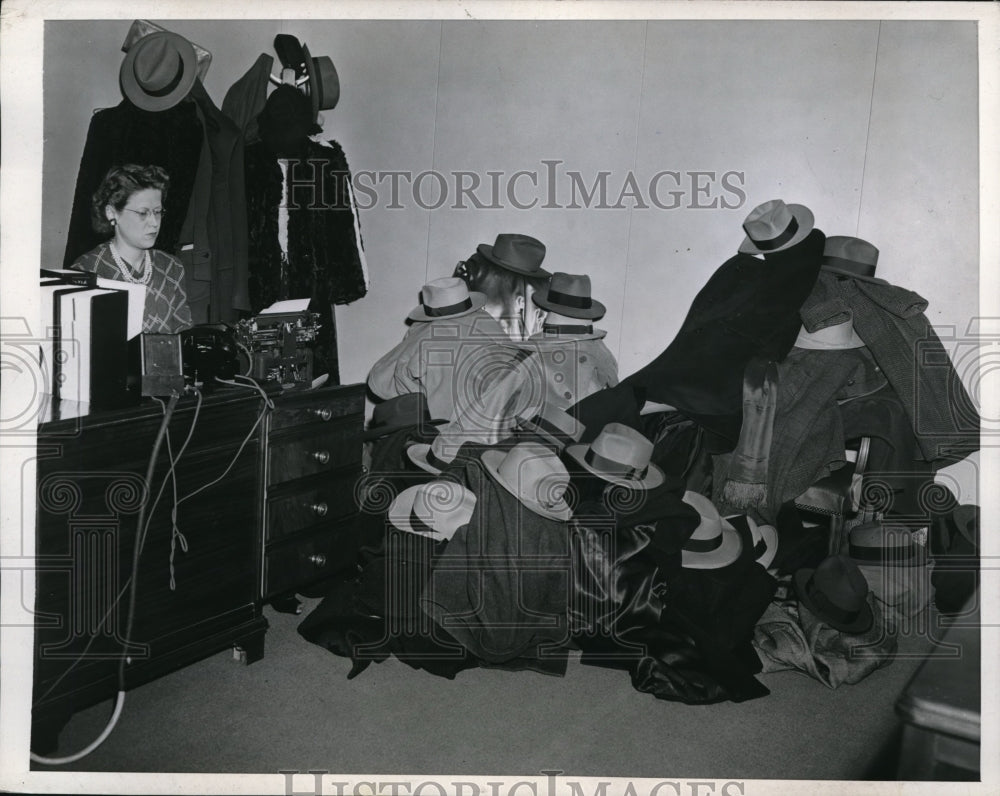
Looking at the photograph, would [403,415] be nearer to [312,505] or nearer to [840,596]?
[312,505]

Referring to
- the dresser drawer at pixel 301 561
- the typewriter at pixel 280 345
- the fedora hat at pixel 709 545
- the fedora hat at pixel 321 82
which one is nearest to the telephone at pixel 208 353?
the typewriter at pixel 280 345

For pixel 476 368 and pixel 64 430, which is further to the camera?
pixel 476 368

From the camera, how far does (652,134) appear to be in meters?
3.64

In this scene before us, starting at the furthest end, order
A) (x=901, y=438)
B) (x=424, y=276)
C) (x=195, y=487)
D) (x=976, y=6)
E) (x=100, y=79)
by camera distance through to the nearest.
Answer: (x=424, y=276) < (x=901, y=438) < (x=100, y=79) < (x=195, y=487) < (x=976, y=6)

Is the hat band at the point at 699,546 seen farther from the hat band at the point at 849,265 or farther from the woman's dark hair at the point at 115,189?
the woman's dark hair at the point at 115,189

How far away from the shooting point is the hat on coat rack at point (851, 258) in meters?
3.51

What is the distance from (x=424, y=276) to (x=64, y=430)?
180 cm

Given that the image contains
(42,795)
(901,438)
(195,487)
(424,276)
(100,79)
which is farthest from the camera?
(424,276)

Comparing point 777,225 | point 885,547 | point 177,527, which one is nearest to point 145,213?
point 177,527

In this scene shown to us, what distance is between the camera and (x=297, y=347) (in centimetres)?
322

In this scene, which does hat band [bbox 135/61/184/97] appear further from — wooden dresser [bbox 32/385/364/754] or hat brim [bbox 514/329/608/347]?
hat brim [bbox 514/329/608/347]

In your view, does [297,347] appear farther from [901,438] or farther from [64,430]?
[901,438]

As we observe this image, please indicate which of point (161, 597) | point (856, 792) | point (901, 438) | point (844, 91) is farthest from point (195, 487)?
point (844, 91)
